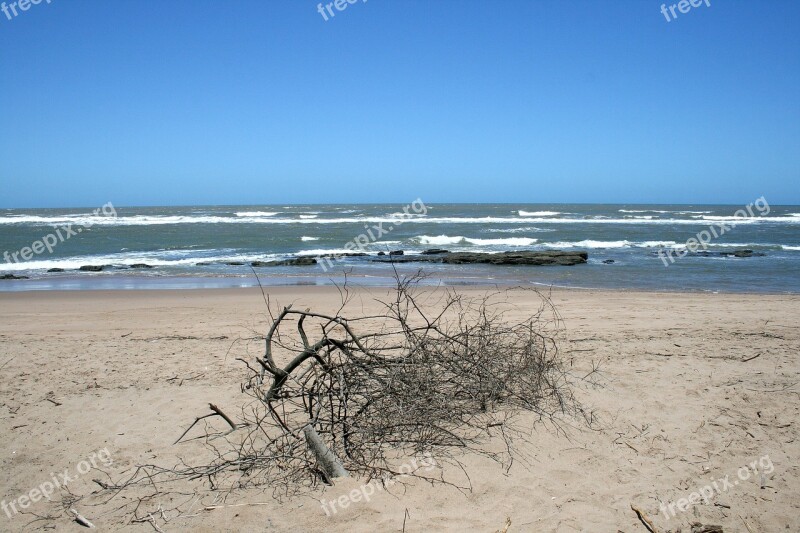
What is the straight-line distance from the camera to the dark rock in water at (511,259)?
70.4 ft

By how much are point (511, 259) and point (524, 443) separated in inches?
712

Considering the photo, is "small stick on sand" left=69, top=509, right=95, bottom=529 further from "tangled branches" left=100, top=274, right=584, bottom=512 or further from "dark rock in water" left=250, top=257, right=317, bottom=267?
"dark rock in water" left=250, top=257, right=317, bottom=267

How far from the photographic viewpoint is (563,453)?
421cm

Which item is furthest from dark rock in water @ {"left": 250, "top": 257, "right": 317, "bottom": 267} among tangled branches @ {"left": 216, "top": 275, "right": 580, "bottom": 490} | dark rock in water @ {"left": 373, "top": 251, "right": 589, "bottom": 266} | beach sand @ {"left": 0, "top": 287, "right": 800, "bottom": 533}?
tangled branches @ {"left": 216, "top": 275, "right": 580, "bottom": 490}

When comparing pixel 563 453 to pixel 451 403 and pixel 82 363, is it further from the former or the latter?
pixel 82 363

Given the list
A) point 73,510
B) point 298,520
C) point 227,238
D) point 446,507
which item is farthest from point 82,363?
point 227,238

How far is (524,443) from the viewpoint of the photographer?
4.33 meters

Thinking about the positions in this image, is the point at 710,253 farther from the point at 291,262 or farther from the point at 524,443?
the point at 524,443

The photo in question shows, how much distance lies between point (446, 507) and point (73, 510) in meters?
2.43

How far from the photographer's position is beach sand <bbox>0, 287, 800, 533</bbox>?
3.49 m

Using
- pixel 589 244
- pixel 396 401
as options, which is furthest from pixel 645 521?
pixel 589 244

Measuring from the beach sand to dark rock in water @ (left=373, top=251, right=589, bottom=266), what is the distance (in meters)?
12.8

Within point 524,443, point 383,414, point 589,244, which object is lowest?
point 589,244

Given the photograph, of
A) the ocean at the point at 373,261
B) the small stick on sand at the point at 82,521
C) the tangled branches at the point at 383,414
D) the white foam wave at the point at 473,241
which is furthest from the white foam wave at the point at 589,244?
the small stick on sand at the point at 82,521
